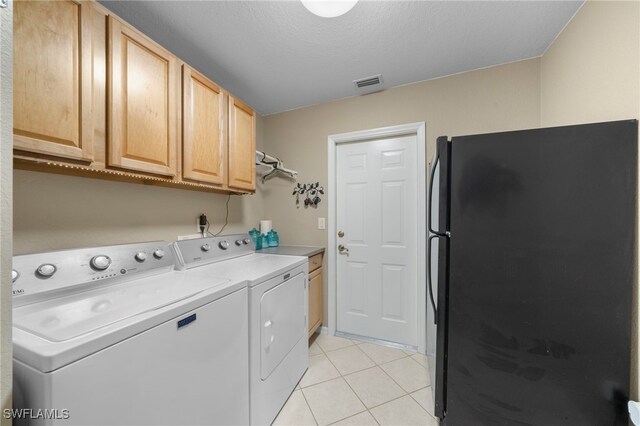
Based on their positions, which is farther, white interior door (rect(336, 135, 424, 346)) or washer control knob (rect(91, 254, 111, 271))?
white interior door (rect(336, 135, 424, 346))

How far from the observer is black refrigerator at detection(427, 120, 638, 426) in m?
0.95

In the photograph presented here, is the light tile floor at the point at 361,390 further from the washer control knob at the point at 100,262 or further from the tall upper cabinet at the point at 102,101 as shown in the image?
the tall upper cabinet at the point at 102,101

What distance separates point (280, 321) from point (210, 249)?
0.77m

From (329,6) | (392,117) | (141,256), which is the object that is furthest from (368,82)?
(141,256)

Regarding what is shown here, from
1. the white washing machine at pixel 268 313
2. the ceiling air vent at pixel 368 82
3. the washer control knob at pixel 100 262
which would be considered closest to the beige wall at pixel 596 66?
the ceiling air vent at pixel 368 82

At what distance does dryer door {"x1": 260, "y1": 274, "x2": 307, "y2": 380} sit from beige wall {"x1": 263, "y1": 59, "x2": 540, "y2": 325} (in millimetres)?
910

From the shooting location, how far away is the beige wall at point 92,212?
1111 millimetres

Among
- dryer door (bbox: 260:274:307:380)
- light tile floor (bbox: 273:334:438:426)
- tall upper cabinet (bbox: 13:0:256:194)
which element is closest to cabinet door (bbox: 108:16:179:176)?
tall upper cabinet (bbox: 13:0:256:194)

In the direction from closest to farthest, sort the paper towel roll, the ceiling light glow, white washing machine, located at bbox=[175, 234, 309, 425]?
the ceiling light glow → white washing machine, located at bbox=[175, 234, 309, 425] → the paper towel roll

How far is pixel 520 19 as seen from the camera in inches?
58.5

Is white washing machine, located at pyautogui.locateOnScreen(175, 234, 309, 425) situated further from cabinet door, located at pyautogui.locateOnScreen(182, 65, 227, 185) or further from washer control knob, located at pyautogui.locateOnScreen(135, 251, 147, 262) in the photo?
cabinet door, located at pyautogui.locateOnScreen(182, 65, 227, 185)

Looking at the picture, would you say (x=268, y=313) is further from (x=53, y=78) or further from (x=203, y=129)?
(x=53, y=78)

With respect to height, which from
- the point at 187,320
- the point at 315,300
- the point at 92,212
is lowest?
the point at 315,300

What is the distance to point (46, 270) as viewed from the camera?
970mm
